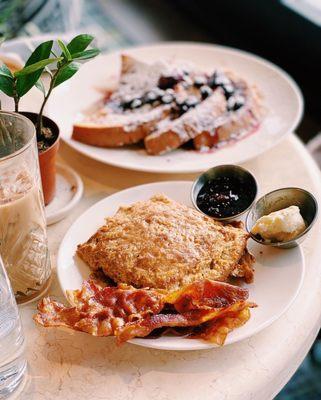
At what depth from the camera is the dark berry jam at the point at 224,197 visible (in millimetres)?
1290

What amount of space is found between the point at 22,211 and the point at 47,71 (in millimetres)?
324

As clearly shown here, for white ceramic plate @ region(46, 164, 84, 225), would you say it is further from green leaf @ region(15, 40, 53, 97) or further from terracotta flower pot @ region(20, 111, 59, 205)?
green leaf @ region(15, 40, 53, 97)

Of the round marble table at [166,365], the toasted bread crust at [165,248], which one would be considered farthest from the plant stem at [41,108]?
the round marble table at [166,365]

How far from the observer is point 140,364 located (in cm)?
104

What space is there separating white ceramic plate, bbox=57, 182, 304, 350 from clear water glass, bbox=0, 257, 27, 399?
0.16 meters

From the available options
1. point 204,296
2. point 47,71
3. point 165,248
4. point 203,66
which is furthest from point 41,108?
point 203,66

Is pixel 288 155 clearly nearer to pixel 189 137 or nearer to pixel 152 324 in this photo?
pixel 189 137

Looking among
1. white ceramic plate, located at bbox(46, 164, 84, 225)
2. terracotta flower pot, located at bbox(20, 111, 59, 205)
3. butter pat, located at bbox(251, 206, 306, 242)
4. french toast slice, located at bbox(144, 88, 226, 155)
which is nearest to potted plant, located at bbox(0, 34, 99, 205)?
terracotta flower pot, located at bbox(20, 111, 59, 205)

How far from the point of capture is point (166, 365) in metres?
1.04

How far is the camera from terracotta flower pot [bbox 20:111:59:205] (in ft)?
4.09

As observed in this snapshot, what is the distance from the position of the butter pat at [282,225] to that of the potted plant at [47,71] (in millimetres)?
511

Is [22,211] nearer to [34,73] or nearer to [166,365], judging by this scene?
[34,73]

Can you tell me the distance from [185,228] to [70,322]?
1.03 ft

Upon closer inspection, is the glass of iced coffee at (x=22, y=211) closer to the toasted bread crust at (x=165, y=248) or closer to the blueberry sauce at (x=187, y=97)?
the toasted bread crust at (x=165, y=248)
